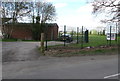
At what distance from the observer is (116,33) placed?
18578 millimetres

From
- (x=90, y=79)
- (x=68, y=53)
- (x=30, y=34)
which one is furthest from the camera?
(x=30, y=34)

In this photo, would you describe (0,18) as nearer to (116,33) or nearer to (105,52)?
(116,33)

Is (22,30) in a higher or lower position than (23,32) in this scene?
higher

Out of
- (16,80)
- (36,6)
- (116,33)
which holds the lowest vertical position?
(16,80)

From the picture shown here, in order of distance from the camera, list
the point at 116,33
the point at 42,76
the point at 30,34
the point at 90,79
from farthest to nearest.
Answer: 1. the point at 30,34
2. the point at 116,33
3. the point at 42,76
4. the point at 90,79

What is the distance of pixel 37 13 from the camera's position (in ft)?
137

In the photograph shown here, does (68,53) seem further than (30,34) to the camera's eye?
No

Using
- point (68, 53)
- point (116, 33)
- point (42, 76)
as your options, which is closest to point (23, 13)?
point (116, 33)

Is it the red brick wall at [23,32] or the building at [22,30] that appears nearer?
the building at [22,30]

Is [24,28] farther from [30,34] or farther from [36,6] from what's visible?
[36,6]

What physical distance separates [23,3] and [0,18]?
19.6 feet

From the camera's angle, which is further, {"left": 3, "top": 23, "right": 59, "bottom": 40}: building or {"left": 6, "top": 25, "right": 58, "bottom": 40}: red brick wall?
{"left": 6, "top": 25, "right": 58, "bottom": 40}: red brick wall

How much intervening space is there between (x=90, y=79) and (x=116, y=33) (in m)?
12.8

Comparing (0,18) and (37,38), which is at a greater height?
(0,18)
